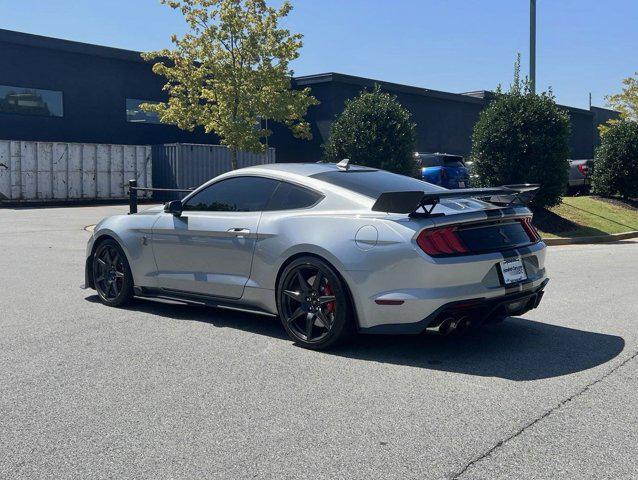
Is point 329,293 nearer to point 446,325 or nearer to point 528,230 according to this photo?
point 446,325

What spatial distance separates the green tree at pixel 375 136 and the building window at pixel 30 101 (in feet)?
51.4

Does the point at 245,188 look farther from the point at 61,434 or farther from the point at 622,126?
the point at 622,126

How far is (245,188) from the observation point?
6562 millimetres

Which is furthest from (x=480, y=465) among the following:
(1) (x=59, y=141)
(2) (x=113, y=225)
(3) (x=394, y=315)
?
(1) (x=59, y=141)

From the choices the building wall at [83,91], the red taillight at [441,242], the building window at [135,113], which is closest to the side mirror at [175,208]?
the red taillight at [441,242]

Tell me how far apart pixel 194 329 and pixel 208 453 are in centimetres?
295

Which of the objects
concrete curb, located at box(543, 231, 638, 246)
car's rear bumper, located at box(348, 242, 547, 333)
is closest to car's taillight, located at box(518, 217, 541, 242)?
car's rear bumper, located at box(348, 242, 547, 333)

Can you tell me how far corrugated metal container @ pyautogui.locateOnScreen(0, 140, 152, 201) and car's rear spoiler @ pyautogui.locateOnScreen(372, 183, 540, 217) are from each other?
25.1m

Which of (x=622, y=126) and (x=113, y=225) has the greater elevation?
(x=622, y=126)

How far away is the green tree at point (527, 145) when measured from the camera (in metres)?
17.5

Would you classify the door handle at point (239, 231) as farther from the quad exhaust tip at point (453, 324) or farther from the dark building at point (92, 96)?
the dark building at point (92, 96)

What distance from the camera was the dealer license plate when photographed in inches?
218

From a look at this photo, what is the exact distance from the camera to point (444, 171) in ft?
79.2

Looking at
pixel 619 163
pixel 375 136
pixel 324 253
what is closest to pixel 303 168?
pixel 324 253
